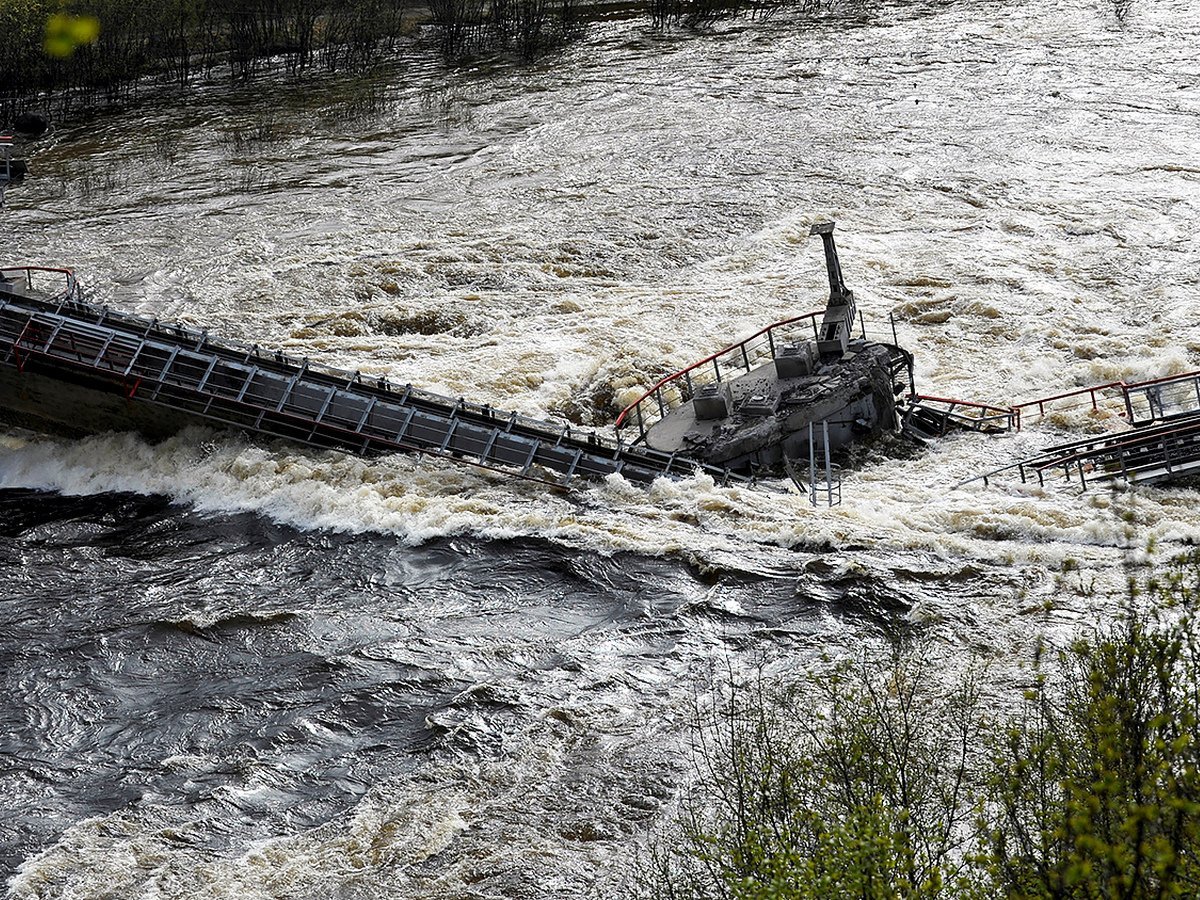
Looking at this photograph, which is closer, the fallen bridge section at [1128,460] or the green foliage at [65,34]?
the green foliage at [65,34]

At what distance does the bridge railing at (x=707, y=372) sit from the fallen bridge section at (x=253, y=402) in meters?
2.54

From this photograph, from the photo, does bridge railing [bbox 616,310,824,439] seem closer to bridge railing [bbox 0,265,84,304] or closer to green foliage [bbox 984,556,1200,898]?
bridge railing [bbox 0,265,84,304]

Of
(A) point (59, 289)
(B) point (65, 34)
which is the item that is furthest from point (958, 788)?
(A) point (59, 289)

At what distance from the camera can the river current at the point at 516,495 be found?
834 inches

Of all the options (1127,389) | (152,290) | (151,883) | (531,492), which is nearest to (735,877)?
(151,883)

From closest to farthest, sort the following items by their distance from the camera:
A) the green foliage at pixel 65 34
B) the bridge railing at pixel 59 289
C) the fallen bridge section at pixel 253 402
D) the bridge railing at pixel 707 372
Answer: the green foliage at pixel 65 34 < the fallen bridge section at pixel 253 402 < the bridge railing at pixel 707 372 < the bridge railing at pixel 59 289

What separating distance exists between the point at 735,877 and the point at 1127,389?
858 inches

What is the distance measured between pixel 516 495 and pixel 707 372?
9.46 metres

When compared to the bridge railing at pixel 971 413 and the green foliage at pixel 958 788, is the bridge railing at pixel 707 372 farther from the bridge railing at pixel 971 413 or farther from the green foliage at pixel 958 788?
the green foliage at pixel 958 788

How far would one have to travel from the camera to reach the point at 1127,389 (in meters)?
32.2

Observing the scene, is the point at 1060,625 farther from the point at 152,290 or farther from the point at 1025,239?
the point at 152,290

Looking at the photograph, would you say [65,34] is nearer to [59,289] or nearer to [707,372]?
[707,372]

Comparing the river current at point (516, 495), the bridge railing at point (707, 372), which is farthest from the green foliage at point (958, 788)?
the bridge railing at point (707, 372)

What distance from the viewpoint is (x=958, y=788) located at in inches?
704
